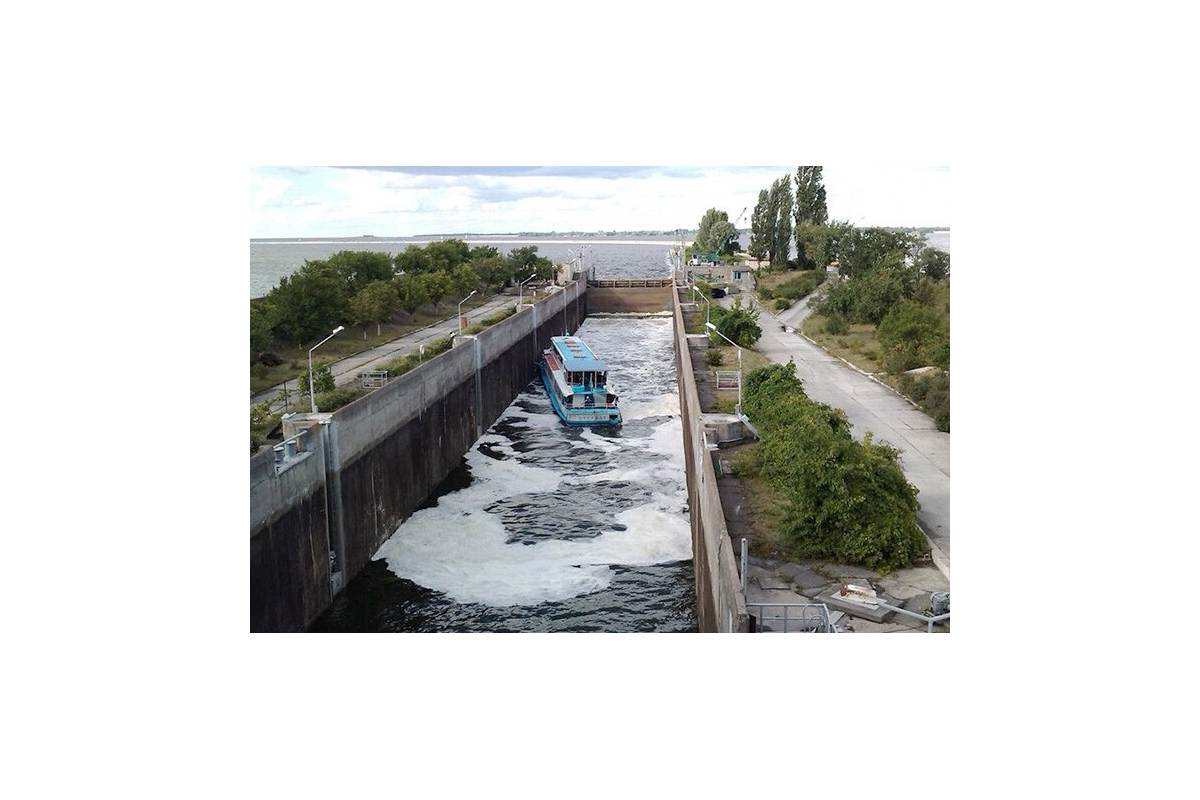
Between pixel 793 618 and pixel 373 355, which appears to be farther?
pixel 373 355

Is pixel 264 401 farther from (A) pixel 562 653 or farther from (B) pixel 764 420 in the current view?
(A) pixel 562 653

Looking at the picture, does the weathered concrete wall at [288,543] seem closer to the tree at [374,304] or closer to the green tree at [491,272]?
the tree at [374,304]

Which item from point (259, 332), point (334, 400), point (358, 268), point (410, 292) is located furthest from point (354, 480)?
point (410, 292)

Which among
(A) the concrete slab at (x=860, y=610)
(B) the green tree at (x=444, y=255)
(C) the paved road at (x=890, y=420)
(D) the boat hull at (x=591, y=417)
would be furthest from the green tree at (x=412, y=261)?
(A) the concrete slab at (x=860, y=610)

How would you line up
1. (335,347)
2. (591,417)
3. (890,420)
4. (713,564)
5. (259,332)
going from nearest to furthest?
(713,564), (890,420), (259,332), (591,417), (335,347)

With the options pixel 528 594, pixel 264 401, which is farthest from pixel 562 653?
pixel 264 401

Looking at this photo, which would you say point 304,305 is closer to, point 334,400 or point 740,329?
point 334,400

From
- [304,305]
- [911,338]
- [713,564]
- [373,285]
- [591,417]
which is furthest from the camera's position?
[373,285]

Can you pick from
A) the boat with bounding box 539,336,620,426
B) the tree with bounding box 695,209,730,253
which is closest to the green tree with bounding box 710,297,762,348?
the boat with bounding box 539,336,620,426
